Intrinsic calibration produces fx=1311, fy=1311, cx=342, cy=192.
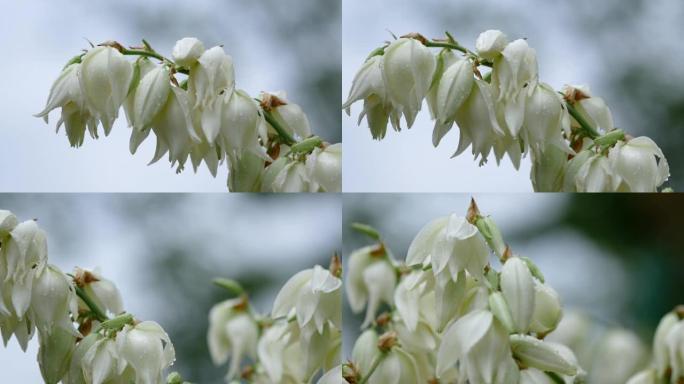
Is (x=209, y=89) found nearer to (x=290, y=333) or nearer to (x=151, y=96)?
(x=151, y=96)

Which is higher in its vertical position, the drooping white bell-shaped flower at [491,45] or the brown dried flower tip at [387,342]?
the drooping white bell-shaped flower at [491,45]

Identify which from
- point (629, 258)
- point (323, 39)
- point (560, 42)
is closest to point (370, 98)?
point (323, 39)

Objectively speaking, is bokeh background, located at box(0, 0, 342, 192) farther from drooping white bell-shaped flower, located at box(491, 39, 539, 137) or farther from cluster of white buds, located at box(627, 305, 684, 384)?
cluster of white buds, located at box(627, 305, 684, 384)

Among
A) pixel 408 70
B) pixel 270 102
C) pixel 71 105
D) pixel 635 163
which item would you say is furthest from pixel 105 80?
pixel 635 163

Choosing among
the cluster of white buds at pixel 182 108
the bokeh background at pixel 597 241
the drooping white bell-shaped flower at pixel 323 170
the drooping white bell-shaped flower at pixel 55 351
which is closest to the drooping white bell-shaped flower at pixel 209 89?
the cluster of white buds at pixel 182 108

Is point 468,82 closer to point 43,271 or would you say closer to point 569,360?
point 569,360

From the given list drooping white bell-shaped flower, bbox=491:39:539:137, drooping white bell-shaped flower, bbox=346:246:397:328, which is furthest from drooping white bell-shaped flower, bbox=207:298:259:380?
drooping white bell-shaped flower, bbox=491:39:539:137

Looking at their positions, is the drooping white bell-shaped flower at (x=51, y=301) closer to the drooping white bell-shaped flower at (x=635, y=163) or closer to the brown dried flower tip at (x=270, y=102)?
the brown dried flower tip at (x=270, y=102)
